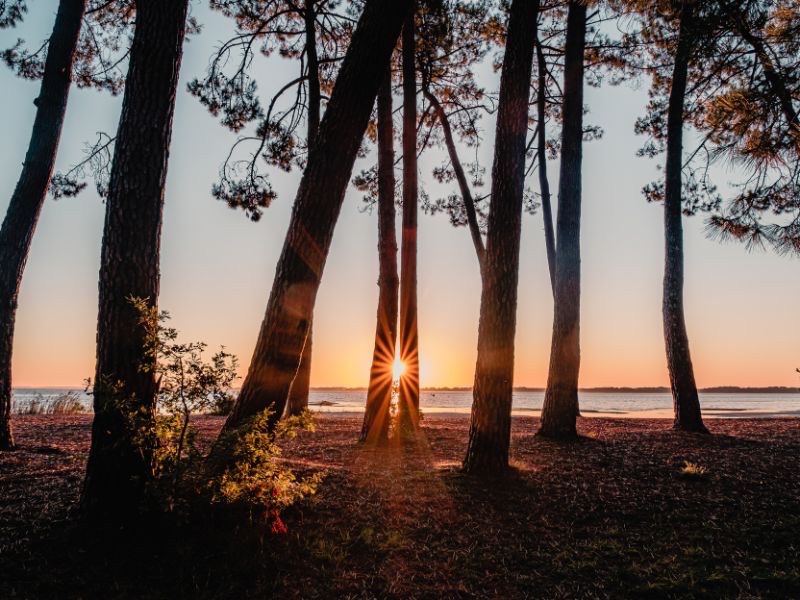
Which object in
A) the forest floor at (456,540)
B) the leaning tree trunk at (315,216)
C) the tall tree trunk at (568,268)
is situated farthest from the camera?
the tall tree trunk at (568,268)

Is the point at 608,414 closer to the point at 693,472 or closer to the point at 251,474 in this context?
the point at 693,472

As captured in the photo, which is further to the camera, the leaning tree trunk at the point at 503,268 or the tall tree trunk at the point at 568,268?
the tall tree trunk at the point at 568,268

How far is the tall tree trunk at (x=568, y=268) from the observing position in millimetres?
7770

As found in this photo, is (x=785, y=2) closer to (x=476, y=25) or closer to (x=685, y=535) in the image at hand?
(x=476, y=25)

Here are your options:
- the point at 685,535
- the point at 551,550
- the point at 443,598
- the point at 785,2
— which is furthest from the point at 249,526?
the point at 785,2

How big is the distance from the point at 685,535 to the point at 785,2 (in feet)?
22.4

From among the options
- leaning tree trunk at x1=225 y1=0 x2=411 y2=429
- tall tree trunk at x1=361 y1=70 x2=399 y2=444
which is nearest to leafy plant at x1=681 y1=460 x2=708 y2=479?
leaning tree trunk at x1=225 y1=0 x2=411 y2=429

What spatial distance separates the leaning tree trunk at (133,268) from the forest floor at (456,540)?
0.91 feet

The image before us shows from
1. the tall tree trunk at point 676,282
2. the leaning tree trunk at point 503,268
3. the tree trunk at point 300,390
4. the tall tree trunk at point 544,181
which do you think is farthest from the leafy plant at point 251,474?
the tall tree trunk at point 544,181

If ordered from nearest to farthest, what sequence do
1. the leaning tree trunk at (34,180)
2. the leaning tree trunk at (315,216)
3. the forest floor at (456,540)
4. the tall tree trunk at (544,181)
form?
the forest floor at (456,540) → the leaning tree trunk at (315,216) → the leaning tree trunk at (34,180) → the tall tree trunk at (544,181)

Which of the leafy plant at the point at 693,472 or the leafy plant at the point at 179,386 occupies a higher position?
the leafy plant at the point at 179,386

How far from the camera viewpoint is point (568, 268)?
8.27 metres

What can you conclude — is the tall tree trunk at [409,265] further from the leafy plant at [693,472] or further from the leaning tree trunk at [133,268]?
the leaning tree trunk at [133,268]

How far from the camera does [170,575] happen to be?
2.76 meters
